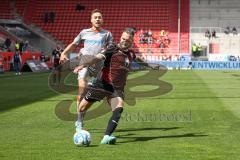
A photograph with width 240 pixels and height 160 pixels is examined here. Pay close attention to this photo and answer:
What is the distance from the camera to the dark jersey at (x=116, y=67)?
366 inches

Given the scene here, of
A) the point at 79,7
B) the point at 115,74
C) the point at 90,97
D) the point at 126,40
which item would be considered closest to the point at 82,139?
the point at 90,97

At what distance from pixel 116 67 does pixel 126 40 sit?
0.47 m

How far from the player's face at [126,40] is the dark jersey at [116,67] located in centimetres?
9

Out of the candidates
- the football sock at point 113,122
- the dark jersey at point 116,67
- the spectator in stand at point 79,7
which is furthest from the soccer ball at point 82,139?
the spectator in stand at point 79,7

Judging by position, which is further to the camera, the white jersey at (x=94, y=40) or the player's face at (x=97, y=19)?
the white jersey at (x=94, y=40)

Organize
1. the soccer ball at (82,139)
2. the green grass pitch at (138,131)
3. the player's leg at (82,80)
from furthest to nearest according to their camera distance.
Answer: the player's leg at (82,80) < the soccer ball at (82,139) < the green grass pitch at (138,131)

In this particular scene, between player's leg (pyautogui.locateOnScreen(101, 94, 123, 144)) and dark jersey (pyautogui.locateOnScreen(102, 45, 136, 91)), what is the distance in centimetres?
23

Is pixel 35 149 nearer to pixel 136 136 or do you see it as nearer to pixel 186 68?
pixel 136 136

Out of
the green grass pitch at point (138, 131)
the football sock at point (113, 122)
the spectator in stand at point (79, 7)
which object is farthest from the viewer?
the spectator in stand at point (79, 7)

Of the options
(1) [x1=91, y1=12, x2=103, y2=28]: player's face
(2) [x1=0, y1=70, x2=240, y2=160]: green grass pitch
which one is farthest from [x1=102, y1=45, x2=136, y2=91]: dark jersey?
(2) [x1=0, y1=70, x2=240, y2=160]: green grass pitch

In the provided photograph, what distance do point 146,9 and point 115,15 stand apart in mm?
3370

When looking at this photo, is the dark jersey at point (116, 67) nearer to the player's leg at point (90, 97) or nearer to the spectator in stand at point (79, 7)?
the player's leg at point (90, 97)

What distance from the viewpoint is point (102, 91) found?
9.36m

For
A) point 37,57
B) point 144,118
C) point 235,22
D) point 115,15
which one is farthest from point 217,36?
point 144,118
